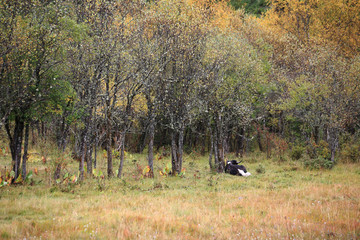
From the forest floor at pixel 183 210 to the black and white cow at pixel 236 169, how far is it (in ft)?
9.16

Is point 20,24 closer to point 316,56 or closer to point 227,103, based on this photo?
point 227,103

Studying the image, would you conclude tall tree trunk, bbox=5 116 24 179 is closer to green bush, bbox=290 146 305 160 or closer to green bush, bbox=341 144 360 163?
green bush, bbox=290 146 305 160

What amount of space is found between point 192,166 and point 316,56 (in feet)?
54.7

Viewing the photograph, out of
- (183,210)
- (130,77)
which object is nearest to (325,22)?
(130,77)

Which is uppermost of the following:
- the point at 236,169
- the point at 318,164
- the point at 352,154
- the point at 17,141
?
the point at 17,141

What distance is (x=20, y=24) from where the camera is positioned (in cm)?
1495

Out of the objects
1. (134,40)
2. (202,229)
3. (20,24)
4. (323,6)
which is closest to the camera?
(202,229)

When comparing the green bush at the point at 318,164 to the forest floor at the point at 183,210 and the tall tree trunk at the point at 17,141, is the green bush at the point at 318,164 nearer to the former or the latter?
the forest floor at the point at 183,210

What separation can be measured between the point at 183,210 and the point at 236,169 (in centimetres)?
1140

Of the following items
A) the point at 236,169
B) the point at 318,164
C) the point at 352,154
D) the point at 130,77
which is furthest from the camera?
the point at 352,154

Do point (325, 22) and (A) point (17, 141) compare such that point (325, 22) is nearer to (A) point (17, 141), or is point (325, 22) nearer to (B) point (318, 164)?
(B) point (318, 164)

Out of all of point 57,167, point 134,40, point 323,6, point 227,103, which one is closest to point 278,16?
point 323,6

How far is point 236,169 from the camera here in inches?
855

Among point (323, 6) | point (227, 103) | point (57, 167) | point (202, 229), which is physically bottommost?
point (202, 229)
